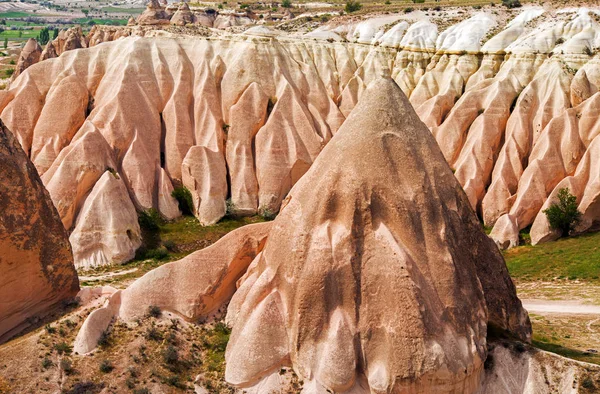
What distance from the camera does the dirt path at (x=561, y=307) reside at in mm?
26484

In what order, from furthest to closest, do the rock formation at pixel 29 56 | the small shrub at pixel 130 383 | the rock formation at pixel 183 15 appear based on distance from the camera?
1. the rock formation at pixel 183 15
2. the rock formation at pixel 29 56
3. the small shrub at pixel 130 383

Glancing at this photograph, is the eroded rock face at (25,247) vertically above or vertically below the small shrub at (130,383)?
above

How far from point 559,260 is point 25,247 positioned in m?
26.1

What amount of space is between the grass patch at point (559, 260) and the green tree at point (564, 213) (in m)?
0.88

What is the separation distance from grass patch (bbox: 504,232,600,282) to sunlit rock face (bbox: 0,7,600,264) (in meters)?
1.70

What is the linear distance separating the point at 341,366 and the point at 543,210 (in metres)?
23.9

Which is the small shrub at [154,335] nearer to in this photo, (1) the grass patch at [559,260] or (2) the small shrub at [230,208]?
(1) the grass patch at [559,260]

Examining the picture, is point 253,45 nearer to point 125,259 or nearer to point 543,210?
point 125,259

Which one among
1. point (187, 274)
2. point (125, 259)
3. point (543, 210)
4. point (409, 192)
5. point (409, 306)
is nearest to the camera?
point (409, 306)

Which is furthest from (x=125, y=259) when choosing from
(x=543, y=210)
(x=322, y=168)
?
(x=543, y=210)

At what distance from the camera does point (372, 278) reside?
1730cm

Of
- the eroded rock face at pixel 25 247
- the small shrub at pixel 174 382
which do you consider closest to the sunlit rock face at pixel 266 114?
the eroded rock face at pixel 25 247

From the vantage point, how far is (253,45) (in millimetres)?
46875

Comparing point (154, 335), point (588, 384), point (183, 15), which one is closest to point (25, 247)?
point (154, 335)
